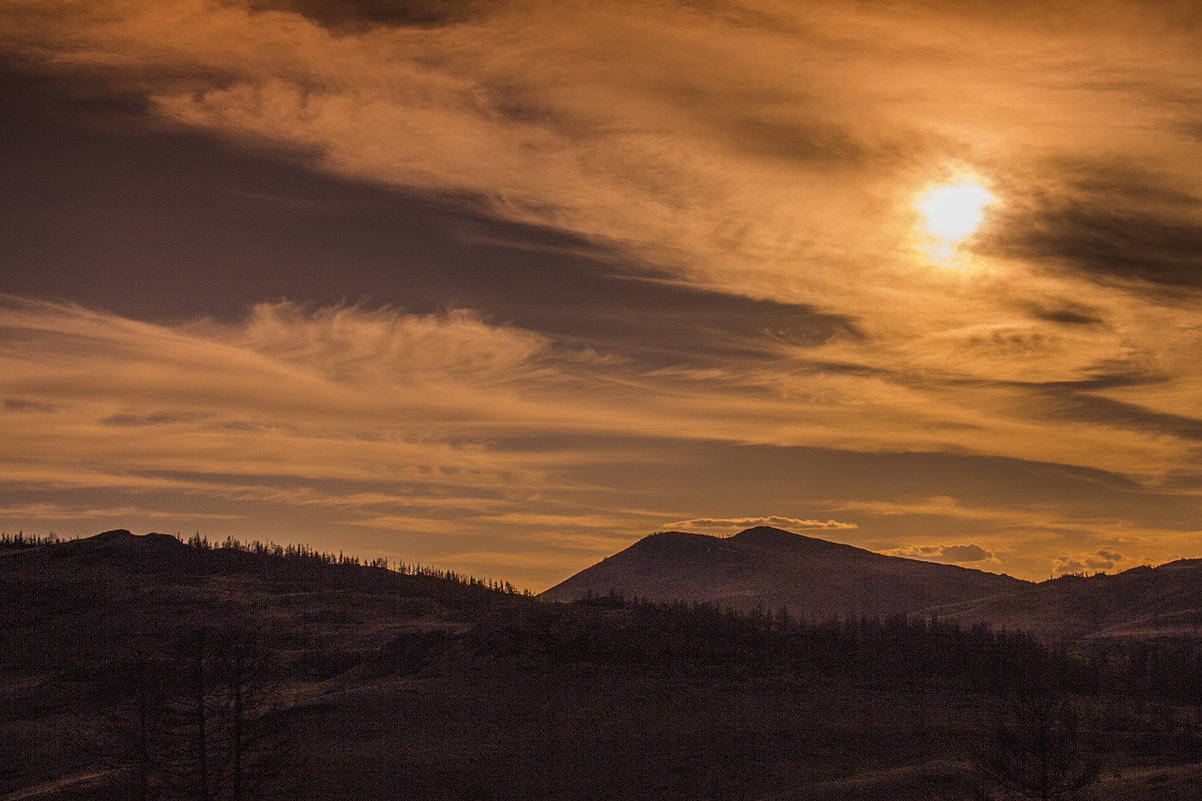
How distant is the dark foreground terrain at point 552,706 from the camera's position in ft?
114

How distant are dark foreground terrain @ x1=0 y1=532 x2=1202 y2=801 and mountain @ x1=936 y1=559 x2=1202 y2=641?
5095 cm

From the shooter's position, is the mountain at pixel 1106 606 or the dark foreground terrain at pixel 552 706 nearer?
the dark foreground terrain at pixel 552 706

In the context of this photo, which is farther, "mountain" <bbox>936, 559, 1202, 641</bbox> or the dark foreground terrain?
"mountain" <bbox>936, 559, 1202, 641</bbox>

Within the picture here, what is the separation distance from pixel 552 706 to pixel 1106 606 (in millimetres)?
111257

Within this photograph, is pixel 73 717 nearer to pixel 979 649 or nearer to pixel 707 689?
pixel 707 689

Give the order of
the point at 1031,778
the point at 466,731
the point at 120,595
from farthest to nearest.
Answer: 1. the point at 120,595
2. the point at 466,731
3. the point at 1031,778

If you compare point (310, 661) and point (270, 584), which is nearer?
point (310, 661)

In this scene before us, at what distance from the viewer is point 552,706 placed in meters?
47.1

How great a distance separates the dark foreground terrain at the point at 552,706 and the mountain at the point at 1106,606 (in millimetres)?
50947

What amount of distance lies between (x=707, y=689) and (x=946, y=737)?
11.6 meters

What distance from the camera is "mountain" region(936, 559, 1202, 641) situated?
11488cm

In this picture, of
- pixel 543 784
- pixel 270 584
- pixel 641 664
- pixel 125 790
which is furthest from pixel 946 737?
pixel 270 584

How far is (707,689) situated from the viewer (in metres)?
50.4

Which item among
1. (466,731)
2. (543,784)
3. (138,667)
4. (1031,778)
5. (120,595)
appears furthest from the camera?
(120,595)
